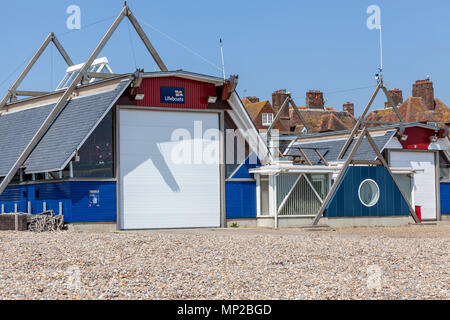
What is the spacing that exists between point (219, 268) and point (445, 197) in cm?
2553

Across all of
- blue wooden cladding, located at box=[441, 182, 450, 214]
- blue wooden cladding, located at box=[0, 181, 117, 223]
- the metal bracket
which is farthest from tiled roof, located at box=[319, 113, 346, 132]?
blue wooden cladding, located at box=[0, 181, 117, 223]

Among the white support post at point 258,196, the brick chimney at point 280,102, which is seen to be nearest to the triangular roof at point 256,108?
the brick chimney at point 280,102

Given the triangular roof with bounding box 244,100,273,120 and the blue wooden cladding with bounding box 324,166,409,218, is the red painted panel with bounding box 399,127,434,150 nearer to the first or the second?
the blue wooden cladding with bounding box 324,166,409,218

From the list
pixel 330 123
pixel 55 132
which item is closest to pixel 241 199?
pixel 55 132

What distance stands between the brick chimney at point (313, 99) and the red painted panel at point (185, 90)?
44116 mm

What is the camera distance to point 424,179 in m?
38.2

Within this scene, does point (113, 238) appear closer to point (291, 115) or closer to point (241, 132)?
point (241, 132)

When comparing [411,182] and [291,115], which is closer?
[411,182]

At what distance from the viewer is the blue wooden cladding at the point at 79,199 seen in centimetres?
2708

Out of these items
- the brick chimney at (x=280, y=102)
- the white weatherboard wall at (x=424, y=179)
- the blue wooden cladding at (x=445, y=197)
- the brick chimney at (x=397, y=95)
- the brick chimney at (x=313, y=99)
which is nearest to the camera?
the white weatherboard wall at (x=424, y=179)

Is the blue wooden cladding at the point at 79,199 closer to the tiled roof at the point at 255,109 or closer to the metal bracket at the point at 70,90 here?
the metal bracket at the point at 70,90

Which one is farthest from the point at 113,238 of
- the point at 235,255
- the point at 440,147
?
the point at 440,147
